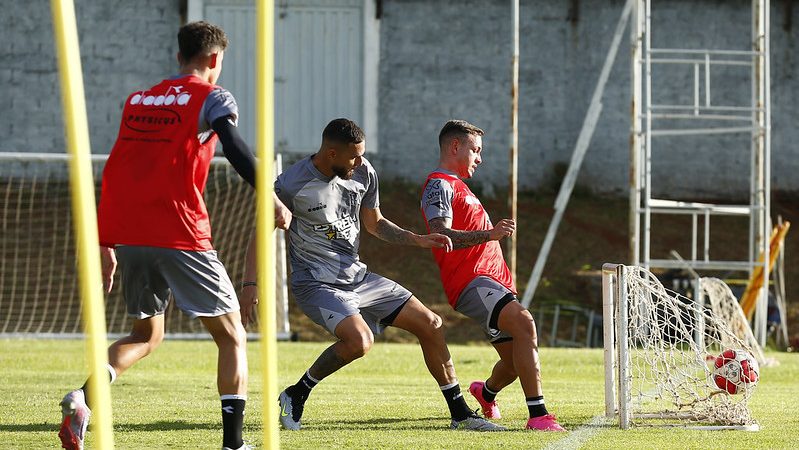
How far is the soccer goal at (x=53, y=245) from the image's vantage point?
19.3m

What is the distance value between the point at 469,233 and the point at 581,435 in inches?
50.1

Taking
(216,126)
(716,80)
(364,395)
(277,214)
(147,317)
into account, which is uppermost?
(716,80)

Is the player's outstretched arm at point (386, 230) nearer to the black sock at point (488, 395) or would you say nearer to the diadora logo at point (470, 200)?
the diadora logo at point (470, 200)

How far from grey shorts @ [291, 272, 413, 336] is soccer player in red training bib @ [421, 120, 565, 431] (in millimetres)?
377

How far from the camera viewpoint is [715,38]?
24672 millimetres

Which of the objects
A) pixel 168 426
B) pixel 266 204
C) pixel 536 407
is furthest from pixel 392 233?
pixel 266 204

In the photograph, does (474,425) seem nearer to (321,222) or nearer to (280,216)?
(321,222)

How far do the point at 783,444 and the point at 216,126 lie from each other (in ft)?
10.8

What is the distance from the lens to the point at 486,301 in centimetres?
755

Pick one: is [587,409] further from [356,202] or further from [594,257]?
[594,257]

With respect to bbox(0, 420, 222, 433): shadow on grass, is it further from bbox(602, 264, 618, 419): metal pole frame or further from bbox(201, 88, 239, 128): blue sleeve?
bbox(602, 264, 618, 419): metal pole frame

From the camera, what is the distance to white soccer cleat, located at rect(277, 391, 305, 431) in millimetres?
7304

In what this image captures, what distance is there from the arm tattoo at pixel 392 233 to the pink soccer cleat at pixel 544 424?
1208 mm

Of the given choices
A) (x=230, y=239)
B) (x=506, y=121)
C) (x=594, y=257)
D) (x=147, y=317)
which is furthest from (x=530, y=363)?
(x=506, y=121)
